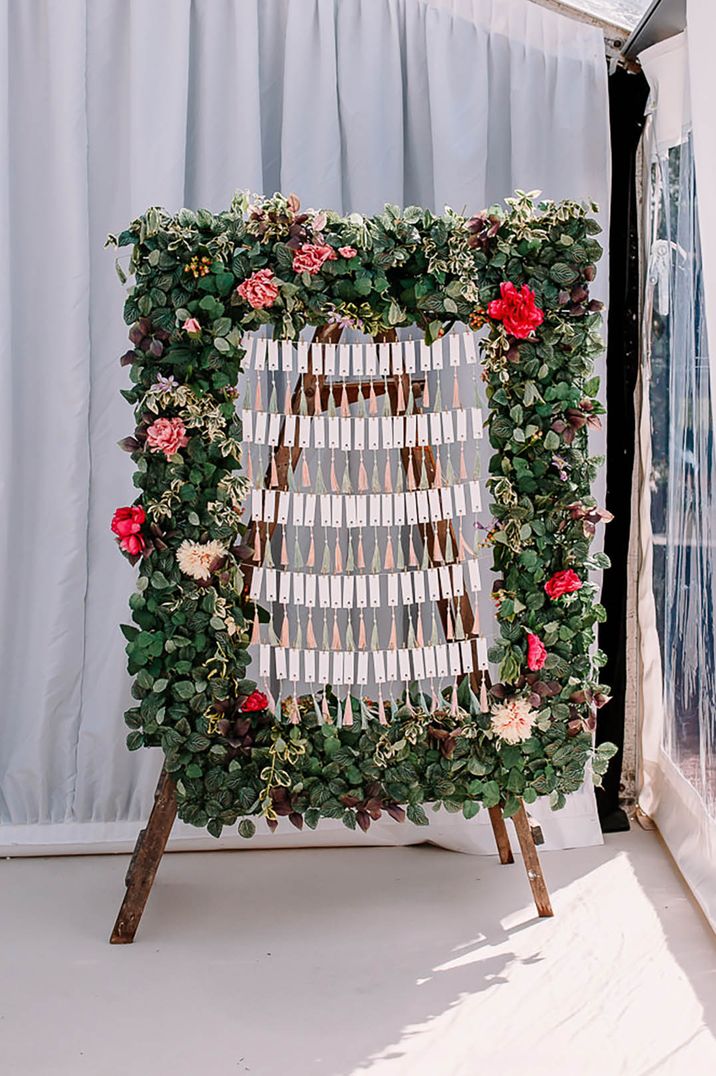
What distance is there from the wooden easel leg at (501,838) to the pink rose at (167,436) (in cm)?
108

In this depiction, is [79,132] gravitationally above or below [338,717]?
above

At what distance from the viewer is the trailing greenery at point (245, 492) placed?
2.15m

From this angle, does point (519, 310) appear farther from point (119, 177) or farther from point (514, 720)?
point (119, 177)

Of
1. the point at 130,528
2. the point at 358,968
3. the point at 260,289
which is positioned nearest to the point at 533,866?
the point at 358,968

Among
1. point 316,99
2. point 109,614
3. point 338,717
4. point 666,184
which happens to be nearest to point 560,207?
point 666,184

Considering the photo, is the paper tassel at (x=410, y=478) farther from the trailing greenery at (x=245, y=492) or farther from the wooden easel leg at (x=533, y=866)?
the wooden easel leg at (x=533, y=866)

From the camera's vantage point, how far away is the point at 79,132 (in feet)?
8.82

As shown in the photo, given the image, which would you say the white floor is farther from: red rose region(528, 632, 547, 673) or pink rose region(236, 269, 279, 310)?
pink rose region(236, 269, 279, 310)

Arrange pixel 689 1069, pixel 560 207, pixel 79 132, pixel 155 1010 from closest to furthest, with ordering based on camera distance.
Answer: pixel 689 1069, pixel 155 1010, pixel 560 207, pixel 79 132

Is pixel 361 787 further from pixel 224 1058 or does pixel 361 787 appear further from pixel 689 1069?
pixel 689 1069

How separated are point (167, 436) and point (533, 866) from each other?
115 centimetres

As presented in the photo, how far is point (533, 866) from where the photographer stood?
2.36 m

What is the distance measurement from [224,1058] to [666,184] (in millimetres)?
2128

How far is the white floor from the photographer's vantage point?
1833 mm
